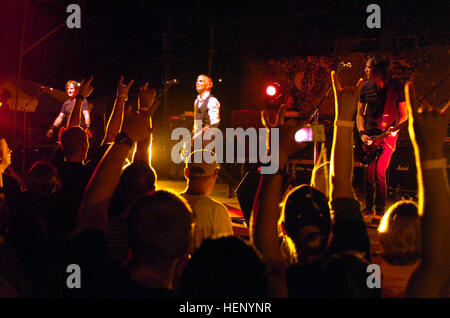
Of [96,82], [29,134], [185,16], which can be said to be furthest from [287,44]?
[29,134]

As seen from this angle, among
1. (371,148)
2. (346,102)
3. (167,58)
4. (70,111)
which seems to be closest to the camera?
(346,102)

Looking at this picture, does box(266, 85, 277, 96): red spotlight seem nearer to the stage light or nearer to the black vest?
the stage light

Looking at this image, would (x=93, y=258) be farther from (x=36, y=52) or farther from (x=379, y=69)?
(x=36, y=52)

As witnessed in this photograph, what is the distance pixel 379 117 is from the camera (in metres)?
5.33

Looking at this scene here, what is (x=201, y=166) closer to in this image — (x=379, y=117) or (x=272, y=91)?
(x=379, y=117)

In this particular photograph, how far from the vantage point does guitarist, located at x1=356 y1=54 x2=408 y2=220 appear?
203 inches

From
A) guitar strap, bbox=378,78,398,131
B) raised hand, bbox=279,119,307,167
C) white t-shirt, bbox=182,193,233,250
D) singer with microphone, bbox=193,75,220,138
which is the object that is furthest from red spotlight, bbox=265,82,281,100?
raised hand, bbox=279,119,307,167

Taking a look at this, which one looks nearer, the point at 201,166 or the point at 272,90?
the point at 201,166

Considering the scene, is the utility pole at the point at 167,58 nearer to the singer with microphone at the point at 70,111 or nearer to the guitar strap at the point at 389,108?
the singer with microphone at the point at 70,111

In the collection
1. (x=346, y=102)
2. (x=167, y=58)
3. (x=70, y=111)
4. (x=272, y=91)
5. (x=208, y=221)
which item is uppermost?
(x=167, y=58)

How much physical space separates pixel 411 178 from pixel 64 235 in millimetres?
7072

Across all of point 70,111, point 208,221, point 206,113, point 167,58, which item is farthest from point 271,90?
point 208,221

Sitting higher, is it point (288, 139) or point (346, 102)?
point (346, 102)

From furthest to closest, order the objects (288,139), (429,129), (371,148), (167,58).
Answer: (167,58)
(371,148)
(288,139)
(429,129)
